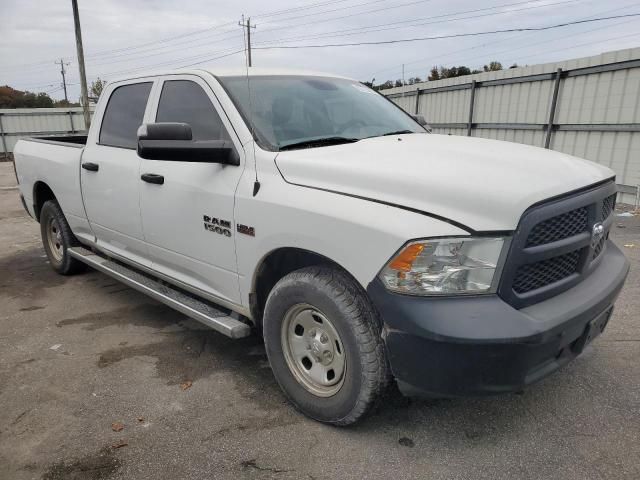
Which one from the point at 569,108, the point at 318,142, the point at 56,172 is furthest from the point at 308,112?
the point at 569,108

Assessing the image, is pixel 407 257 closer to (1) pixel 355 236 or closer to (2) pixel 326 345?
(1) pixel 355 236

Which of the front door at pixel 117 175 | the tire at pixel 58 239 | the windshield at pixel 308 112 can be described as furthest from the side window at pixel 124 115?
the tire at pixel 58 239

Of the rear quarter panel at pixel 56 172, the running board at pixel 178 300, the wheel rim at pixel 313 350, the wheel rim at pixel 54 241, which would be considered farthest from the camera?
the wheel rim at pixel 54 241

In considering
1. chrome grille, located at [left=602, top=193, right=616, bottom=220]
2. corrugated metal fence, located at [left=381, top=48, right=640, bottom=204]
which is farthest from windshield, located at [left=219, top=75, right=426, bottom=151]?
corrugated metal fence, located at [left=381, top=48, right=640, bottom=204]

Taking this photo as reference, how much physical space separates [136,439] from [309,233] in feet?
4.70

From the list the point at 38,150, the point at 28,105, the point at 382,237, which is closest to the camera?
the point at 382,237

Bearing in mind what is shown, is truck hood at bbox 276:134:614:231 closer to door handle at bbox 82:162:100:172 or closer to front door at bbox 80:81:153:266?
front door at bbox 80:81:153:266

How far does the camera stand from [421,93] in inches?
566

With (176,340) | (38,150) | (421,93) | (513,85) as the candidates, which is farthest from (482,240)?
(421,93)

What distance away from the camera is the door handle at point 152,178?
3.44 metres

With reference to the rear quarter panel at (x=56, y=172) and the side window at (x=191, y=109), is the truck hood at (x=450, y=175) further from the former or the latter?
the rear quarter panel at (x=56, y=172)

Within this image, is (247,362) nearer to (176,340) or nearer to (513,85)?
(176,340)

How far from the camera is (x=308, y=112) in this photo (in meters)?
3.27

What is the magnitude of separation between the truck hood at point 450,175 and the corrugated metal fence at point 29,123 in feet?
74.9
